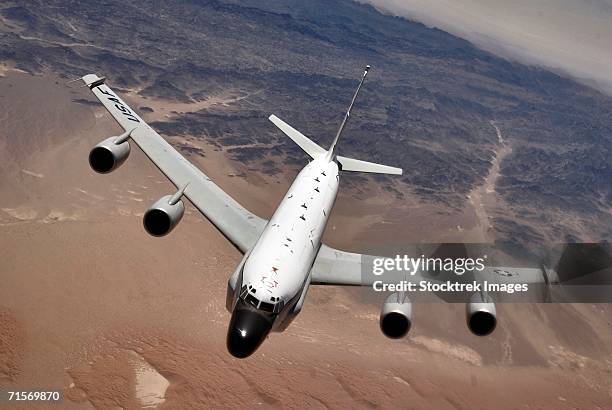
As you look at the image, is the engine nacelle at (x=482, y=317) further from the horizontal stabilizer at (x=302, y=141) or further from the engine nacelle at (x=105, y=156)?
the engine nacelle at (x=105, y=156)

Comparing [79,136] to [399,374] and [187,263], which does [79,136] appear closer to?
[187,263]

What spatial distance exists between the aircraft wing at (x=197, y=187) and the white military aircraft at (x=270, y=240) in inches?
2.5

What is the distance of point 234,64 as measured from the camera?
190375 millimetres

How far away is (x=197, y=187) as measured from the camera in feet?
99.9

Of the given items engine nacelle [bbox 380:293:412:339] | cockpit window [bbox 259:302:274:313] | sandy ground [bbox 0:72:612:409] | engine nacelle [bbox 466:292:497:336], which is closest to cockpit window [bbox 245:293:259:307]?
cockpit window [bbox 259:302:274:313]

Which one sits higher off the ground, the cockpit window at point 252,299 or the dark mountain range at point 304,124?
the cockpit window at point 252,299

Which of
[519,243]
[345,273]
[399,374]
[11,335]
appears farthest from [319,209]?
[519,243]

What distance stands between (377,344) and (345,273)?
76.4 ft

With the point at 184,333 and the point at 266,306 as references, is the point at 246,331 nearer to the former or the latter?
the point at 266,306

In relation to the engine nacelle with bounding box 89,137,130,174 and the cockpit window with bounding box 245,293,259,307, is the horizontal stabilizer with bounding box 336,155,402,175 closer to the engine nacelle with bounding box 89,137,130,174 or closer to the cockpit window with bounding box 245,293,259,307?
the engine nacelle with bounding box 89,137,130,174

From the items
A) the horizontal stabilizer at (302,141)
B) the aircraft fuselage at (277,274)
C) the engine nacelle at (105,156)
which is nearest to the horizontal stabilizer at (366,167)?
the horizontal stabilizer at (302,141)

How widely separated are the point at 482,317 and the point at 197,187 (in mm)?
19867

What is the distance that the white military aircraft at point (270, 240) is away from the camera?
2103 cm

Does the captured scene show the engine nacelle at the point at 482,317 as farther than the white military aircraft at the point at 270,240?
Yes
